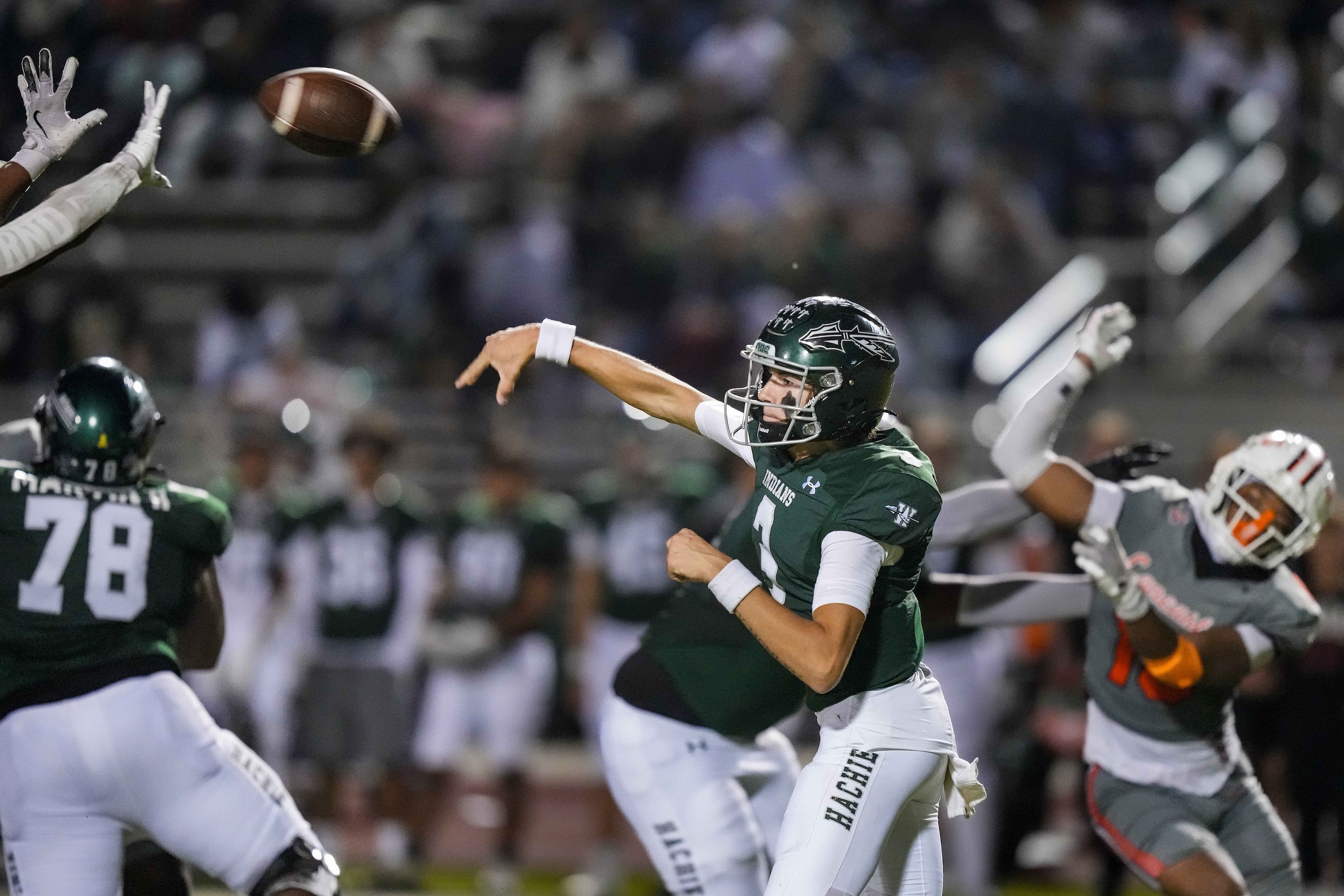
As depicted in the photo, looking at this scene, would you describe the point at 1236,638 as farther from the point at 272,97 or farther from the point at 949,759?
the point at 272,97

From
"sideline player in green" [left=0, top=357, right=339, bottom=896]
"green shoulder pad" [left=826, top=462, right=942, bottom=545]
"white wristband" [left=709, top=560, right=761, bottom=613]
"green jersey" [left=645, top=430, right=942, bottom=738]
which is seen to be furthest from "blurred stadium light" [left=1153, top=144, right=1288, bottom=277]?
"sideline player in green" [left=0, top=357, right=339, bottom=896]

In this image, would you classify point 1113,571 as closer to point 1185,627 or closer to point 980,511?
point 1185,627

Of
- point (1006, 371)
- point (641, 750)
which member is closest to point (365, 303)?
point (1006, 371)

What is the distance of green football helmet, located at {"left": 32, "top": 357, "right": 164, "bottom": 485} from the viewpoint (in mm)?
3969

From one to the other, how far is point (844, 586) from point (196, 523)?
1.69 metres

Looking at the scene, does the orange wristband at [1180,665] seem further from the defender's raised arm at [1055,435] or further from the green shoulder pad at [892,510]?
the green shoulder pad at [892,510]

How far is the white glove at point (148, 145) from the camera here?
4199 mm

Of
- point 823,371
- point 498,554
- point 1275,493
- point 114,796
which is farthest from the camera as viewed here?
point 498,554


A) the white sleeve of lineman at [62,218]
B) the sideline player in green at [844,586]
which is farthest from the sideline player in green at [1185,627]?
the white sleeve of lineman at [62,218]

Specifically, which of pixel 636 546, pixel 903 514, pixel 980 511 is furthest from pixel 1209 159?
pixel 903 514

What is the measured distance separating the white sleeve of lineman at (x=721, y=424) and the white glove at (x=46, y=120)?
1.70 meters

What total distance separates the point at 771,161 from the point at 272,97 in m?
6.07

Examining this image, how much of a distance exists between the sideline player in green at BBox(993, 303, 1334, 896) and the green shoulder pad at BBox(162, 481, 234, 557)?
2142 millimetres

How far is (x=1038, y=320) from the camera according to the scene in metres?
9.23
